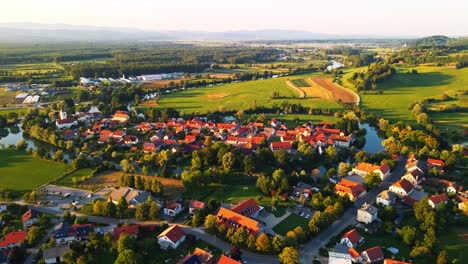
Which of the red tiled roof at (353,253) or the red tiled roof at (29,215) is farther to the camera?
the red tiled roof at (29,215)

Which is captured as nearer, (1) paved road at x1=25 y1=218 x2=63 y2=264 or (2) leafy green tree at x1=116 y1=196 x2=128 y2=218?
(1) paved road at x1=25 y1=218 x2=63 y2=264

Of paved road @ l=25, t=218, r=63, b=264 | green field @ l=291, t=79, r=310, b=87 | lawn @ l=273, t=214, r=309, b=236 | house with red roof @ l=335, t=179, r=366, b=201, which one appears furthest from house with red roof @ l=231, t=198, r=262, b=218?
green field @ l=291, t=79, r=310, b=87

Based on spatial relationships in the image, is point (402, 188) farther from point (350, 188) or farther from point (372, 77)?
point (372, 77)

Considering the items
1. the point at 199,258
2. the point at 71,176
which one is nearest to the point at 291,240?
the point at 199,258

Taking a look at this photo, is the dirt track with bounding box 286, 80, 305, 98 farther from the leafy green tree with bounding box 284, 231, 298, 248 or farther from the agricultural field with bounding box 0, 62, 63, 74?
the agricultural field with bounding box 0, 62, 63, 74

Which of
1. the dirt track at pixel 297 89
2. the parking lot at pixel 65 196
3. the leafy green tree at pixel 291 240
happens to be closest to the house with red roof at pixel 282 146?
the leafy green tree at pixel 291 240

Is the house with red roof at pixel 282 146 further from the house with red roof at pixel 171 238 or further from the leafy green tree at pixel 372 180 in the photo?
the house with red roof at pixel 171 238
